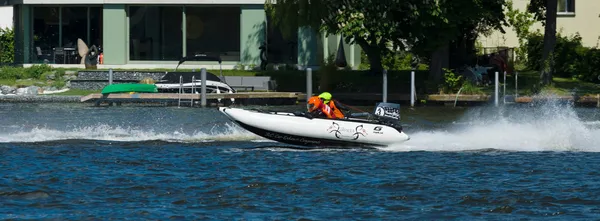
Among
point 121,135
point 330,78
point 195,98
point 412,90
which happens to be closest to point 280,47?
point 330,78

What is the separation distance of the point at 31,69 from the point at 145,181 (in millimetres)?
24955

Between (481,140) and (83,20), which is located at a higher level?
(83,20)

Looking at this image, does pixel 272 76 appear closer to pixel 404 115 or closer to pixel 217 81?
pixel 217 81

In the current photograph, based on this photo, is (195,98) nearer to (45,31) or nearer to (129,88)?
(129,88)

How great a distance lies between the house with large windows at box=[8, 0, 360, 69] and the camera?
4616 centimetres

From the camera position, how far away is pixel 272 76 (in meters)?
42.7

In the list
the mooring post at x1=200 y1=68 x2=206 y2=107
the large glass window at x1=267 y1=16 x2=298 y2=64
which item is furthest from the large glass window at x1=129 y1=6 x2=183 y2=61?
the mooring post at x1=200 y1=68 x2=206 y2=107

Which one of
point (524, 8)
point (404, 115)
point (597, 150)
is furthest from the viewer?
point (524, 8)

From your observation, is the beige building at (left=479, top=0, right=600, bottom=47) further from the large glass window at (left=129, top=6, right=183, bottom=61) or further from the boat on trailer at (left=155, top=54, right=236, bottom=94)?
the boat on trailer at (left=155, top=54, right=236, bottom=94)

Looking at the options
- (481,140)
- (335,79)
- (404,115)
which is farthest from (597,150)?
(335,79)

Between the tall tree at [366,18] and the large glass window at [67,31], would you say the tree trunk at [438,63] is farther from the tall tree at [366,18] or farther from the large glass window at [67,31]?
the large glass window at [67,31]

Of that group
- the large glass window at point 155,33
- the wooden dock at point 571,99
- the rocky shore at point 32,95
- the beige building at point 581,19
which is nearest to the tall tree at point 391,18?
the wooden dock at point 571,99

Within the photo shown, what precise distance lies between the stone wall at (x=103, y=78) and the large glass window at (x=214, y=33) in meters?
3.45

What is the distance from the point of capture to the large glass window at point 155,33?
46562 millimetres
